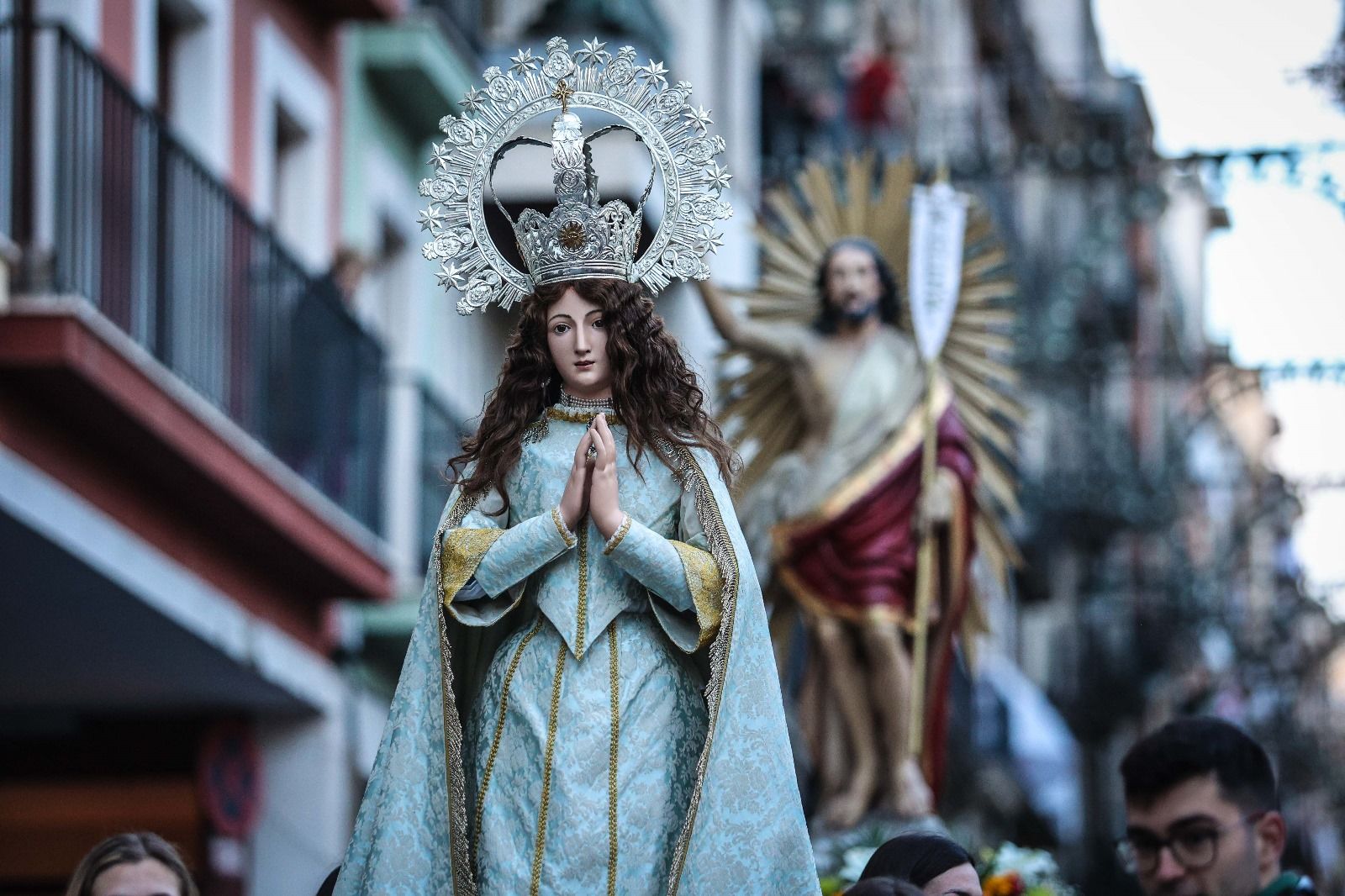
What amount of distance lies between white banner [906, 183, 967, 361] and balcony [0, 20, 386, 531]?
3012 mm

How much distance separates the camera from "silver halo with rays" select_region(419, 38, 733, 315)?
643 centimetres

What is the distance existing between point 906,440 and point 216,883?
19.4ft

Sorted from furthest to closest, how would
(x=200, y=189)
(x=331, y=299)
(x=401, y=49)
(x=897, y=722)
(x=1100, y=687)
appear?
(x=1100, y=687), (x=401, y=49), (x=331, y=299), (x=200, y=189), (x=897, y=722)

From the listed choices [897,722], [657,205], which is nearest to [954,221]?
[897,722]

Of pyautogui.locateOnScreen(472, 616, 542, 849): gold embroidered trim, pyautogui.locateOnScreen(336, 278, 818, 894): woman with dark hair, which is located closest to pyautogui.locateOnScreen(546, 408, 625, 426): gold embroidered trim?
pyautogui.locateOnScreen(336, 278, 818, 894): woman with dark hair

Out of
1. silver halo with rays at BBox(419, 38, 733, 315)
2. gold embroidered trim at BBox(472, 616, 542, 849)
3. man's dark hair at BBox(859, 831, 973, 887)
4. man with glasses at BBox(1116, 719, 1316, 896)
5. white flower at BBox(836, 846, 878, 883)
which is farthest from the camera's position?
white flower at BBox(836, 846, 878, 883)

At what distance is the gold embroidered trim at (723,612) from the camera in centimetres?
598

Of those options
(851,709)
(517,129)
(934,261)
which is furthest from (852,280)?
(517,129)

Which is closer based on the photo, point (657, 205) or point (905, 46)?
point (657, 205)

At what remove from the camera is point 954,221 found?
10234 millimetres

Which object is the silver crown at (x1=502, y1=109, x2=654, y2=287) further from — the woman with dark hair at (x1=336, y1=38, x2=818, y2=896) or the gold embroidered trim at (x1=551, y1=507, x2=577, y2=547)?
the gold embroidered trim at (x1=551, y1=507, x2=577, y2=547)

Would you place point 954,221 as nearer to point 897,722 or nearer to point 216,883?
point 897,722

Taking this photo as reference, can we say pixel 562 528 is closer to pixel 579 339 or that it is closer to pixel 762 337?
pixel 579 339

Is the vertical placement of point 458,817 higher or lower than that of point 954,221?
lower
